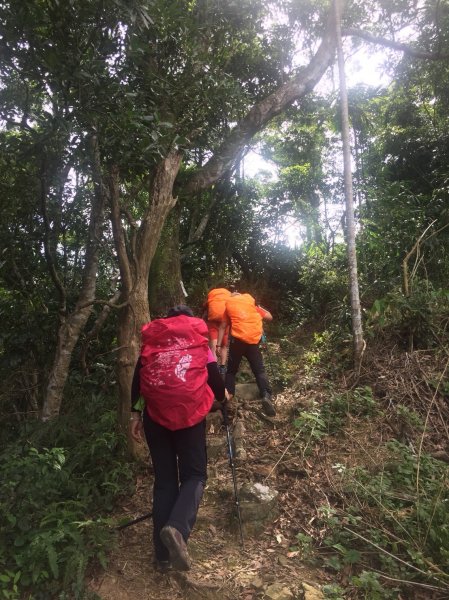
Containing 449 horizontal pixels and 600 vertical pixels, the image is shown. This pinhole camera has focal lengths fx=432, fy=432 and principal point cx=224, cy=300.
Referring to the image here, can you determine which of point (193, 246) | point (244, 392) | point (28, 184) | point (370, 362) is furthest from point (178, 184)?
point (370, 362)

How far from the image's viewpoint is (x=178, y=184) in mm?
8438

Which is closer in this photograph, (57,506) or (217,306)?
(57,506)

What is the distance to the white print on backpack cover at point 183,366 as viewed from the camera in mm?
3217

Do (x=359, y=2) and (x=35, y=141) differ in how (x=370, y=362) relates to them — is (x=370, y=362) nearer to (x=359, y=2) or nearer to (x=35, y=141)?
(x=35, y=141)

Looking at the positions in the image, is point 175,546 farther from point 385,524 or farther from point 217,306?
point 217,306

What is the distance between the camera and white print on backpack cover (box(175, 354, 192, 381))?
127 inches

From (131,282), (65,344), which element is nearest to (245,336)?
(131,282)

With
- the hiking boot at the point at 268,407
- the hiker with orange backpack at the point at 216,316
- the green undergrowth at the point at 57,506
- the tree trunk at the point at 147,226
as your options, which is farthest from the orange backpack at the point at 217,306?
the green undergrowth at the point at 57,506

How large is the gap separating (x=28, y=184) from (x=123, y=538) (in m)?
4.73

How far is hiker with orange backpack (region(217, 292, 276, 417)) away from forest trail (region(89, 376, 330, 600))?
841 mm

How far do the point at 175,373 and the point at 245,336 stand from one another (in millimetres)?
2724

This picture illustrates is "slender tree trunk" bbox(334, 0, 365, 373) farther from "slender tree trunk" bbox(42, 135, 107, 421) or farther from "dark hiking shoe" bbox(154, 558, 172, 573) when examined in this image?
"dark hiking shoe" bbox(154, 558, 172, 573)

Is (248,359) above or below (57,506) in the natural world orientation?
above

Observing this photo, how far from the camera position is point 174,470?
3307 mm
